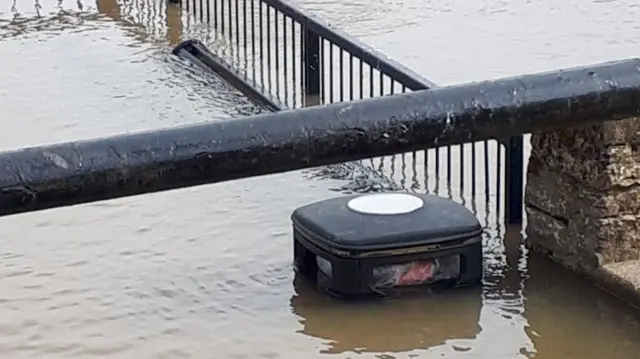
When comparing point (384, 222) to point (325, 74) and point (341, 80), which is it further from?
point (325, 74)

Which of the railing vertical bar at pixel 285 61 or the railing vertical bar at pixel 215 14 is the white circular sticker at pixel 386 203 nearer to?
the railing vertical bar at pixel 285 61

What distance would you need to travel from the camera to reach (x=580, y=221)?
5270 mm

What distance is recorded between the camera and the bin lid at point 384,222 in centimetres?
507

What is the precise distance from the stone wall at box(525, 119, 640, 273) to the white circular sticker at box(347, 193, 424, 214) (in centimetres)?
58

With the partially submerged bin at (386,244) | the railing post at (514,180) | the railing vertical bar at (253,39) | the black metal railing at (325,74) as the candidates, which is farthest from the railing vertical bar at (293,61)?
the partially submerged bin at (386,244)

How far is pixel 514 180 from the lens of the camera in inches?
235

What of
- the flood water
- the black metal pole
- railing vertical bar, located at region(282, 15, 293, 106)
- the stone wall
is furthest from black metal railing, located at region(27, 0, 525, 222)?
the black metal pole

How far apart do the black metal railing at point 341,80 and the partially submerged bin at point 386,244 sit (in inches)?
13.5

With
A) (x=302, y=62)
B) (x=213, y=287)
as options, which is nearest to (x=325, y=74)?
(x=302, y=62)

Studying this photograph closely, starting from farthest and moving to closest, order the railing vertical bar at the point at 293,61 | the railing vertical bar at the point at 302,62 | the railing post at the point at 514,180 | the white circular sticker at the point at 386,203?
the railing vertical bar at the point at 293,61
the railing vertical bar at the point at 302,62
the railing post at the point at 514,180
the white circular sticker at the point at 386,203

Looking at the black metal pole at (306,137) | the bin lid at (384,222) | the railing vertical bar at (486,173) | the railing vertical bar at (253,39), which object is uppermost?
the black metal pole at (306,137)

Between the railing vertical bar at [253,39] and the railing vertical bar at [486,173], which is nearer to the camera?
the railing vertical bar at [486,173]

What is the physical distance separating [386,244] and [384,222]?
0.50ft

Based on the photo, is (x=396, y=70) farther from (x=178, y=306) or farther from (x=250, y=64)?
(x=250, y=64)
